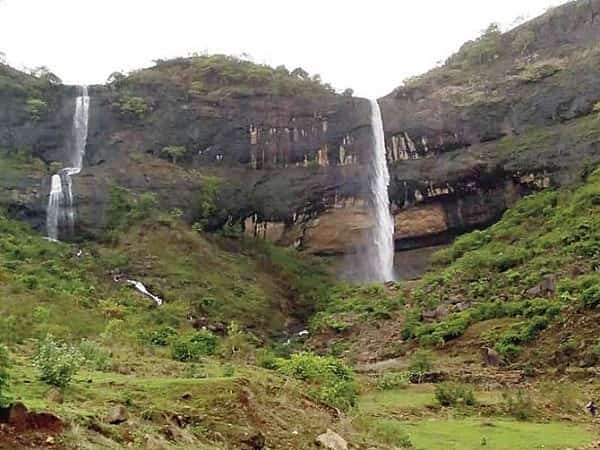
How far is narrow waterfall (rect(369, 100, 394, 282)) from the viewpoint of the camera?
138ft

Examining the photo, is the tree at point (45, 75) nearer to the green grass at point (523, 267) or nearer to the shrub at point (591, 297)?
the green grass at point (523, 267)

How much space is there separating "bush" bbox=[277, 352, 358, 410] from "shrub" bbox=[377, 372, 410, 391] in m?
2.77

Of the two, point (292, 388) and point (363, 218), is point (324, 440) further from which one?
point (363, 218)

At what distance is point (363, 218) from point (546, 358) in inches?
887

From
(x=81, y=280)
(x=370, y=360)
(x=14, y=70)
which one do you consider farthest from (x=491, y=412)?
(x=14, y=70)

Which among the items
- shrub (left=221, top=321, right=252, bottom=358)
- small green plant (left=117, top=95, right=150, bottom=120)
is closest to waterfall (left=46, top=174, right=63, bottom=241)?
small green plant (left=117, top=95, right=150, bottom=120)

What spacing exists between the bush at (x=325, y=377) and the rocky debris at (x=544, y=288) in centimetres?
1134

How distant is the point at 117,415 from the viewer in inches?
300

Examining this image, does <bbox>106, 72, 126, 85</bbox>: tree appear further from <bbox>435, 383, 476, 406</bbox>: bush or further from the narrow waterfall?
<bbox>435, 383, 476, 406</bbox>: bush

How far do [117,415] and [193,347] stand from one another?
481 inches

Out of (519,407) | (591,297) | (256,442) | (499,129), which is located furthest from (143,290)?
(256,442)

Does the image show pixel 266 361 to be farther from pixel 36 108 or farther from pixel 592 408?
pixel 36 108

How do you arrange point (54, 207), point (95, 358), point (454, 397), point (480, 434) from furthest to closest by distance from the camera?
point (54, 207), point (454, 397), point (95, 358), point (480, 434)

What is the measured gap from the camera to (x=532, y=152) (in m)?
40.2
